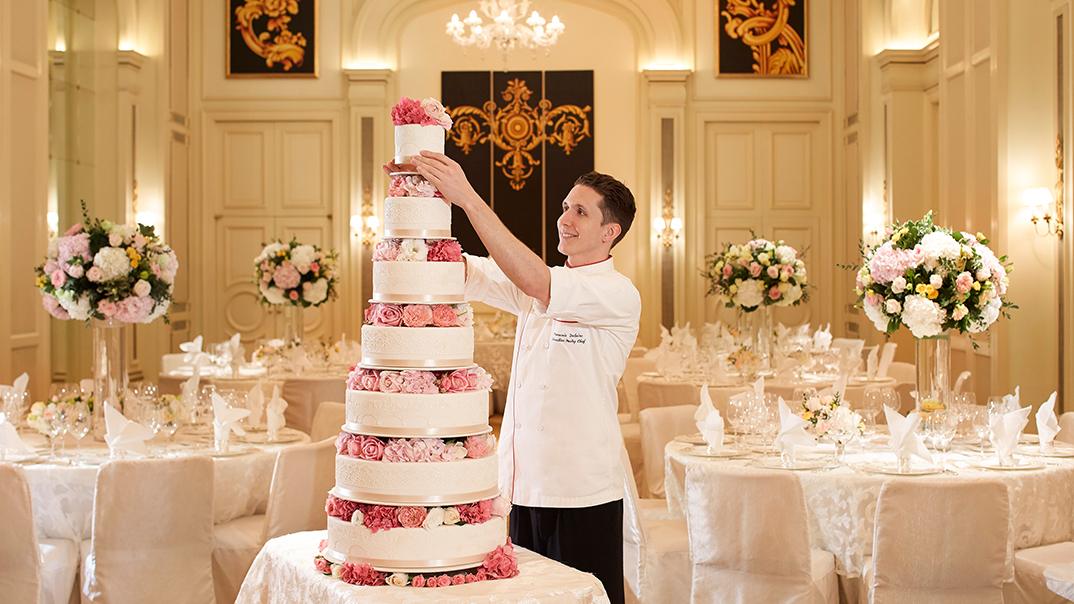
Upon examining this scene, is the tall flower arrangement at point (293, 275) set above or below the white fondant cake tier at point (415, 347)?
above

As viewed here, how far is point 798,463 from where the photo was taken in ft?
12.9

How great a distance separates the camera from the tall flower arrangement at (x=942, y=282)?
14.0ft

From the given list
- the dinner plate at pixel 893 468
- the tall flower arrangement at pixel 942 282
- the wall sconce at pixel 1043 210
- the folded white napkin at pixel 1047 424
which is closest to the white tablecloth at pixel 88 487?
the dinner plate at pixel 893 468

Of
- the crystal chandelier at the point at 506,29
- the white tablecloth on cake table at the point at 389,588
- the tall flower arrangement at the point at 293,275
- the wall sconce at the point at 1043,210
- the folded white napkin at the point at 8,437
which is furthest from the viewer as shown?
the crystal chandelier at the point at 506,29

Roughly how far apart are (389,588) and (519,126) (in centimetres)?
969

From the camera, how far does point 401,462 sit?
2197 mm

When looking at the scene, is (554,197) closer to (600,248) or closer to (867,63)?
(867,63)

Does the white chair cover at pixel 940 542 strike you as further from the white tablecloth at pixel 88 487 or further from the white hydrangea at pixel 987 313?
the white tablecloth at pixel 88 487

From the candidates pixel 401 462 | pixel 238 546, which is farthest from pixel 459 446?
pixel 238 546

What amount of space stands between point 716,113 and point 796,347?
15.0 ft

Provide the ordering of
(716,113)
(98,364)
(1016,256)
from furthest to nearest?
(716,113)
(1016,256)
(98,364)

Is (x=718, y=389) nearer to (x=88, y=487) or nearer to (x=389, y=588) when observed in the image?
(x=88, y=487)

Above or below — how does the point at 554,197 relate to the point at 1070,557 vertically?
above

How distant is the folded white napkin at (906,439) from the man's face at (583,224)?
1740 millimetres
